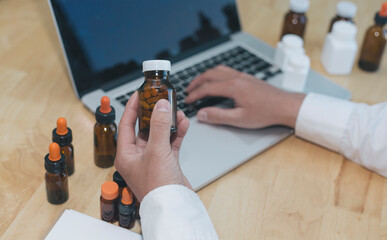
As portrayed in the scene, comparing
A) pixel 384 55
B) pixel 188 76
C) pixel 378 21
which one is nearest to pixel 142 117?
pixel 188 76

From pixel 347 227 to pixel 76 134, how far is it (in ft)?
1.89

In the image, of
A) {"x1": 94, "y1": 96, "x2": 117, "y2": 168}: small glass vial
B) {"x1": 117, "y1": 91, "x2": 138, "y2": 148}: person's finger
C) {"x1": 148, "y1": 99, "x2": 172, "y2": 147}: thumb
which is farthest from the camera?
{"x1": 94, "y1": 96, "x2": 117, "y2": 168}: small glass vial

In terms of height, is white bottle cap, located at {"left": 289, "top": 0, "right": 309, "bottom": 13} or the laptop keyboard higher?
white bottle cap, located at {"left": 289, "top": 0, "right": 309, "bottom": 13}

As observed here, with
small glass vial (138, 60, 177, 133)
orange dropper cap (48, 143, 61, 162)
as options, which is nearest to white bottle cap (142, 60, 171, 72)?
small glass vial (138, 60, 177, 133)

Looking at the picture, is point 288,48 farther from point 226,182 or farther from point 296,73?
point 226,182

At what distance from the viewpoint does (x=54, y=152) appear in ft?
2.36

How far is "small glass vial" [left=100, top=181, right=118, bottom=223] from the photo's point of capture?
71cm

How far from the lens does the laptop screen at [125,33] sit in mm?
936

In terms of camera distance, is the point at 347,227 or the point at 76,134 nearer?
the point at 347,227

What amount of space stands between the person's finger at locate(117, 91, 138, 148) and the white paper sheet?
Result: 0.13 m

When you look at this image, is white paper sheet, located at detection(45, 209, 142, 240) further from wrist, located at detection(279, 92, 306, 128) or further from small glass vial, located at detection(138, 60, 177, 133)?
wrist, located at detection(279, 92, 306, 128)

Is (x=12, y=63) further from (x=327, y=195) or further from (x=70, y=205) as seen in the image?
(x=327, y=195)

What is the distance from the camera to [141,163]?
67 cm

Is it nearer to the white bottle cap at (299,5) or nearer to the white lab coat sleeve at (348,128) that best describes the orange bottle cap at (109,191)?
the white lab coat sleeve at (348,128)
